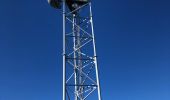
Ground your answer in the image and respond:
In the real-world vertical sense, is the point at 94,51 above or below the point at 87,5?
below

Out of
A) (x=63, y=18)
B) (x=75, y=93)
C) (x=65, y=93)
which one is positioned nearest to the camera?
(x=65, y=93)

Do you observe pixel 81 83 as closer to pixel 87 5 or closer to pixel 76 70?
pixel 76 70

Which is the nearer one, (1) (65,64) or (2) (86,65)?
(1) (65,64)

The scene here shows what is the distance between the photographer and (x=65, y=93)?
57.9 feet

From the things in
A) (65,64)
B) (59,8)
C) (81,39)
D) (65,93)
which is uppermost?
(59,8)

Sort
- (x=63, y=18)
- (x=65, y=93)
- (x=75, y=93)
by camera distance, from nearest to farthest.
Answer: (x=65, y=93) → (x=75, y=93) → (x=63, y=18)

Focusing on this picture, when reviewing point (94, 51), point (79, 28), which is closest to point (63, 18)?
point (79, 28)

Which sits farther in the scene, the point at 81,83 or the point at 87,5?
the point at 87,5

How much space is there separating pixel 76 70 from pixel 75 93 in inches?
59.2

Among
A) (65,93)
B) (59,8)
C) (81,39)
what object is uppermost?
(59,8)

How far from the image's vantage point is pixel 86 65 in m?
20.0

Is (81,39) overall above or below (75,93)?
above

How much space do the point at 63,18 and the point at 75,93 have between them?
16.3 ft

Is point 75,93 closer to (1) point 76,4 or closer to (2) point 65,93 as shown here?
(2) point 65,93
